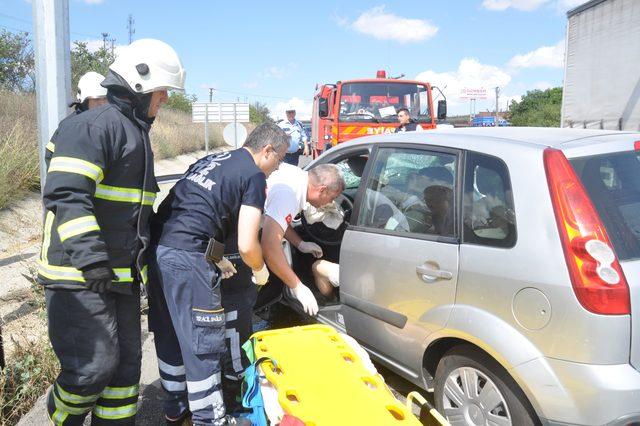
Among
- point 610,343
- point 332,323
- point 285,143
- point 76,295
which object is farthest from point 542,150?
point 76,295

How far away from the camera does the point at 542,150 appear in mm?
2225

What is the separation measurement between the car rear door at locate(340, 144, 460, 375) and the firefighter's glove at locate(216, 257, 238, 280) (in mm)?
732

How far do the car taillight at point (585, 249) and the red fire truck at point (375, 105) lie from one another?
865cm

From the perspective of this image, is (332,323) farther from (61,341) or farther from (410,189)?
(61,341)

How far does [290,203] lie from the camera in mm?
3254

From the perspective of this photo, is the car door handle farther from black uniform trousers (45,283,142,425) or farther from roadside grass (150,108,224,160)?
roadside grass (150,108,224,160)

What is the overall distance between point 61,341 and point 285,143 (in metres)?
1.46

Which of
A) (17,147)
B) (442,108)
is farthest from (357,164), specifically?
(442,108)

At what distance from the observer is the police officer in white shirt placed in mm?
3156

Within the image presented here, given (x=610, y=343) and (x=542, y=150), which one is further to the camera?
(x=542, y=150)

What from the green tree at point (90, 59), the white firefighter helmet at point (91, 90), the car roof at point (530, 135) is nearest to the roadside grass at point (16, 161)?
the white firefighter helmet at point (91, 90)

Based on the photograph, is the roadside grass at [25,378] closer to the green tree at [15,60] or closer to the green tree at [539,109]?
the green tree at [15,60]


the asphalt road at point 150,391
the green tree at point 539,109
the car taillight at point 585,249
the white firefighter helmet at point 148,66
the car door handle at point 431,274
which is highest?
the green tree at point 539,109

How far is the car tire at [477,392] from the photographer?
218 centimetres
